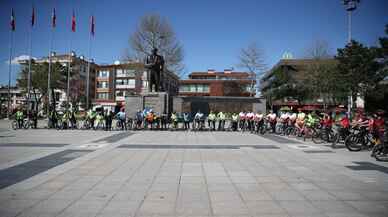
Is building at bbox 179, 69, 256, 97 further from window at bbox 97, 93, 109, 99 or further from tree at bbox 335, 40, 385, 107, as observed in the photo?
tree at bbox 335, 40, 385, 107

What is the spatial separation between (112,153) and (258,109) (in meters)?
21.5

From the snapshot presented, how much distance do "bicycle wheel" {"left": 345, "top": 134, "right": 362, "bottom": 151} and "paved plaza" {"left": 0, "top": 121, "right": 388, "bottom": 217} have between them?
4.78 feet

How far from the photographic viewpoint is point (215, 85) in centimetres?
7950

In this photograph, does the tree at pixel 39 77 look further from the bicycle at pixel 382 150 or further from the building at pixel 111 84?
the bicycle at pixel 382 150

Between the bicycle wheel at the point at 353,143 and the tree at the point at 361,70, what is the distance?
2042 centimetres

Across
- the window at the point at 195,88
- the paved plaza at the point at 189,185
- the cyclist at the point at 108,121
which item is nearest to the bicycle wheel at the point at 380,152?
the paved plaza at the point at 189,185

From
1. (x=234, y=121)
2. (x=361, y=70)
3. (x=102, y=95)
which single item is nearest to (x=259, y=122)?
(x=234, y=121)


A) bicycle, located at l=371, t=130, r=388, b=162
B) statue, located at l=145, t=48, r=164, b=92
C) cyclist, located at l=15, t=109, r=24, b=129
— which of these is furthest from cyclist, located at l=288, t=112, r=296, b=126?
cyclist, located at l=15, t=109, r=24, b=129

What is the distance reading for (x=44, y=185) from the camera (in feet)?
20.1

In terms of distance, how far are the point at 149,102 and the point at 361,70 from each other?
22.8 metres

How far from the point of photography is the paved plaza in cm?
471

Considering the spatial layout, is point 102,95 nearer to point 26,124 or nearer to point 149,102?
point 149,102

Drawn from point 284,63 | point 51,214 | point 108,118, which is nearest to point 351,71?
point 108,118

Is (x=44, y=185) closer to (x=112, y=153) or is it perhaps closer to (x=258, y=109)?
(x=112, y=153)
